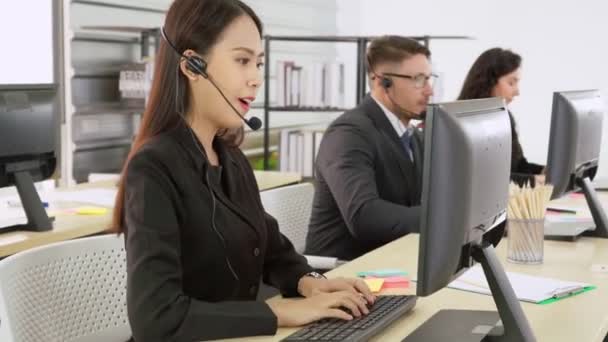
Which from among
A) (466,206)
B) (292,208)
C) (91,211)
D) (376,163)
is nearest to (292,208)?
(292,208)

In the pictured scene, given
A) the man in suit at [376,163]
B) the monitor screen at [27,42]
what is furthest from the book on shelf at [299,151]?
the man in suit at [376,163]

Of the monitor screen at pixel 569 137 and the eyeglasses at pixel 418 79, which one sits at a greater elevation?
the eyeglasses at pixel 418 79

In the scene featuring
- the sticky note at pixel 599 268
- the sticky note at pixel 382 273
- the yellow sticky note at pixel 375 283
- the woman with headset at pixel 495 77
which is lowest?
the sticky note at pixel 599 268

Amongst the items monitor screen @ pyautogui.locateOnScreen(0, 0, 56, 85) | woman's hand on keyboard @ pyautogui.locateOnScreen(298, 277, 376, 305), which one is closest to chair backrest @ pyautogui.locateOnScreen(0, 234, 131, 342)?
woman's hand on keyboard @ pyautogui.locateOnScreen(298, 277, 376, 305)

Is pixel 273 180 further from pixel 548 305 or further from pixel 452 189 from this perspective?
pixel 452 189

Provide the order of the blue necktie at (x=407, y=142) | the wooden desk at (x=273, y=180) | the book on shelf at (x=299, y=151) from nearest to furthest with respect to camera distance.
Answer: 1. the blue necktie at (x=407, y=142)
2. the wooden desk at (x=273, y=180)
3. the book on shelf at (x=299, y=151)

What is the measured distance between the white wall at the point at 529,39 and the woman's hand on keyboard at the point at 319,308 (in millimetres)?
4754

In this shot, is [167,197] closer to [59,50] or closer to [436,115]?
[436,115]

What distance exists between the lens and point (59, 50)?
4270 millimetres

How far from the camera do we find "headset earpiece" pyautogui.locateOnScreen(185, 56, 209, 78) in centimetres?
171

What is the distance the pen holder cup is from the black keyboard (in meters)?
0.61

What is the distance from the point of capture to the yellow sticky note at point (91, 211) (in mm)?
3074

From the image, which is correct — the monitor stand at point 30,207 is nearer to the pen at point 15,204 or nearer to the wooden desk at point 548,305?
the pen at point 15,204

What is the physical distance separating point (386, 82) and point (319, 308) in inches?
64.7
